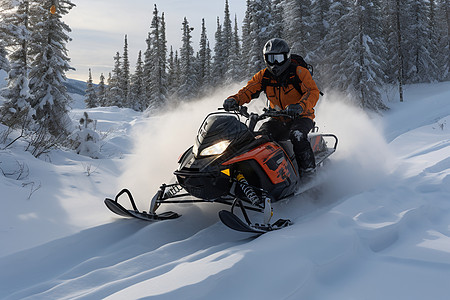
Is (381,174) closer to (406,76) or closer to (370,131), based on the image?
(370,131)

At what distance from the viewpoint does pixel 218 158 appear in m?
3.74

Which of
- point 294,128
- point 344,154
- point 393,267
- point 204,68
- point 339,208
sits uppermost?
point 204,68

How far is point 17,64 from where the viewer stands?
17.8 meters

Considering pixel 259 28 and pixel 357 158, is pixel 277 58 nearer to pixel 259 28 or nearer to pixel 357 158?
pixel 357 158

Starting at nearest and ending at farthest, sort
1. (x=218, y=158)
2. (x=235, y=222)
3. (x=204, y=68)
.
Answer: (x=235, y=222), (x=218, y=158), (x=204, y=68)

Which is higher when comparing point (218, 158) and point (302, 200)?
point (218, 158)

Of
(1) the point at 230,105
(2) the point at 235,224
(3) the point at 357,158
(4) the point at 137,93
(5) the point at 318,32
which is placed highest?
(4) the point at 137,93

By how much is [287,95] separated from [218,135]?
6.71ft

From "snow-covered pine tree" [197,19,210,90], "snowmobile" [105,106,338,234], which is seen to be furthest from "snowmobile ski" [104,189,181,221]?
"snow-covered pine tree" [197,19,210,90]

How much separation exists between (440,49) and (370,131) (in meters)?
41.3

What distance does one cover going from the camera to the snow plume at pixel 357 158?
5562 mm

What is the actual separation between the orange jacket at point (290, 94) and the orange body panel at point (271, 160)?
1.08 meters

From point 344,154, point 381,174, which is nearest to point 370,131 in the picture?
point 344,154

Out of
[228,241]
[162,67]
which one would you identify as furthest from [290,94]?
[162,67]
